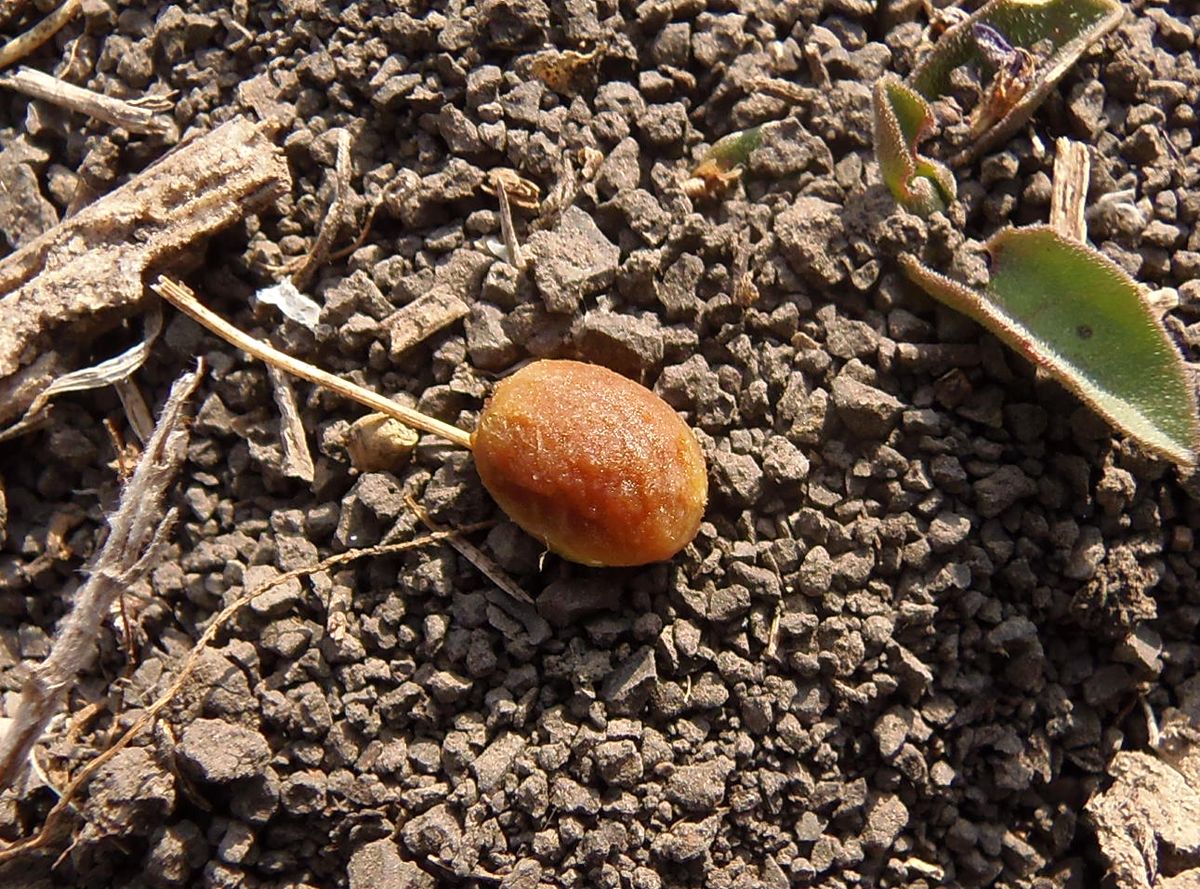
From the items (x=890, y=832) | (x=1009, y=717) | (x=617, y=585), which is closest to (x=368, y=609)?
(x=617, y=585)

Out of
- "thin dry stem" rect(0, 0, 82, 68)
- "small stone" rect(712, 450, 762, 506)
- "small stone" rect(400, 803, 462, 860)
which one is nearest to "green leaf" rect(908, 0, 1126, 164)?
"small stone" rect(712, 450, 762, 506)

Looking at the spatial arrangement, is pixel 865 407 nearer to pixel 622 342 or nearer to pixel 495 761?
pixel 622 342

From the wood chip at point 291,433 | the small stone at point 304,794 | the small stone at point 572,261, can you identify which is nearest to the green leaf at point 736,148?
the small stone at point 572,261

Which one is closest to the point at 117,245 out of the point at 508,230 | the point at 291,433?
the point at 291,433

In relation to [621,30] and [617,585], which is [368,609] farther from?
[621,30]

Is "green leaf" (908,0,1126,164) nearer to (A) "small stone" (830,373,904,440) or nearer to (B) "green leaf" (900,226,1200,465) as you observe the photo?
(B) "green leaf" (900,226,1200,465)
